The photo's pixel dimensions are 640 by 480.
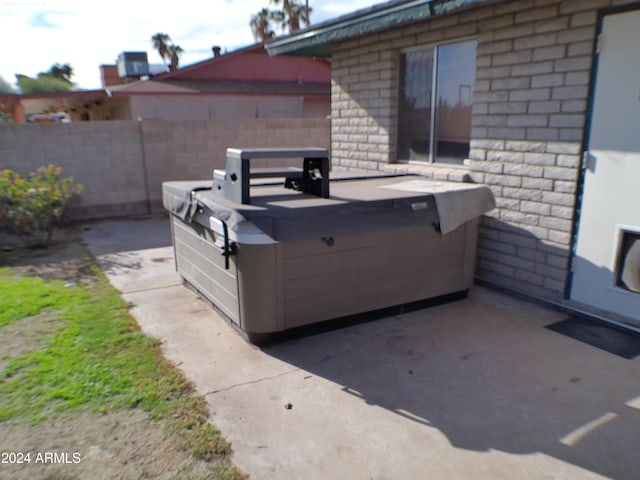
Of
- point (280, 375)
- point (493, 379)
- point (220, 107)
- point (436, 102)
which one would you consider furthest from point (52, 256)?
point (220, 107)

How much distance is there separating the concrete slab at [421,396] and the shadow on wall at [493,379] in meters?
0.01

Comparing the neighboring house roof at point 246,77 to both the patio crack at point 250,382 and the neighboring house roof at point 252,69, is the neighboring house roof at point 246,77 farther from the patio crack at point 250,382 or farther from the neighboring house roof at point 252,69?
the patio crack at point 250,382

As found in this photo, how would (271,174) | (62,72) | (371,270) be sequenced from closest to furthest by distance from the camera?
(371,270), (271,174), (62,72)

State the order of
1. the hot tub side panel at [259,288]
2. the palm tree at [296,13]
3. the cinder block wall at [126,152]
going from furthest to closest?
the palm tree at [296,13], the cinder block wall at [126,152], the hot tub side panel at [259,288]

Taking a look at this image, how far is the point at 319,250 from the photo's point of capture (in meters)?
3.90

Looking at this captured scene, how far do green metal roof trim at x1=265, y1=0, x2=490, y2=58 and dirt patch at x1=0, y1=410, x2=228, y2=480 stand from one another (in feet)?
13.5

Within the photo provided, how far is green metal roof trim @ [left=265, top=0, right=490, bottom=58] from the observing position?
465 centimetres

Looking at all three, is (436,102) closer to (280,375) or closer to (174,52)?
(280,375)

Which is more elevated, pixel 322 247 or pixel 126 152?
pixel 126 152

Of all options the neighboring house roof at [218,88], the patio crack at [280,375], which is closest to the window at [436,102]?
the patio crack at [280,375]

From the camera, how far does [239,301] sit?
383cm

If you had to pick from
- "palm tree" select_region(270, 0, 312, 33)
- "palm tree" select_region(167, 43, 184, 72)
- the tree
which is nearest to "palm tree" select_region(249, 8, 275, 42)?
"palm tree" select_region(270, 0, 312, 33)

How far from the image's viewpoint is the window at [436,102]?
5.43 meters

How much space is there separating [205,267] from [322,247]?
1.24m
